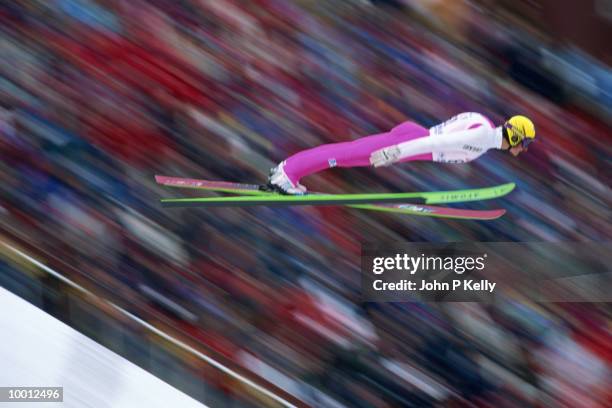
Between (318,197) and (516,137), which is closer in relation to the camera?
(516,137)

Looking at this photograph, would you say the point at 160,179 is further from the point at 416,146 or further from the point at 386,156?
the point at 416,146

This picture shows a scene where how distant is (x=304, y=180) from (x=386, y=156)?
416 mm

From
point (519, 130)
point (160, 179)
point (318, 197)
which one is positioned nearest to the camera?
point (519, 130)

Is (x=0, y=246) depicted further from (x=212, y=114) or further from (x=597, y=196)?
(x=597, y=196)

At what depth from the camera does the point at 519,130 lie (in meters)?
3.31

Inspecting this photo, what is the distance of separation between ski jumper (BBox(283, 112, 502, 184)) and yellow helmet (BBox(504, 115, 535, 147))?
0.17 feet

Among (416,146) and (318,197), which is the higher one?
(416,146)

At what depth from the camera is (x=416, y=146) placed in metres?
3.32

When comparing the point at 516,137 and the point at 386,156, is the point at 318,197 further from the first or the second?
the point at 516,137

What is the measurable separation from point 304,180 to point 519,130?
3.35 feet

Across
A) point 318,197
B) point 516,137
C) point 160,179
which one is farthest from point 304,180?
point 516,137

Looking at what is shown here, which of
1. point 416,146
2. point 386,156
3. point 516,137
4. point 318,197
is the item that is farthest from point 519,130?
point 318,197

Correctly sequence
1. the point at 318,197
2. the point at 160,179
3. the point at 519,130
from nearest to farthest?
the point at 519,130 → the point at 318,197 → the point at 160,179

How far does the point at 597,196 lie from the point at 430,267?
0.85 m
